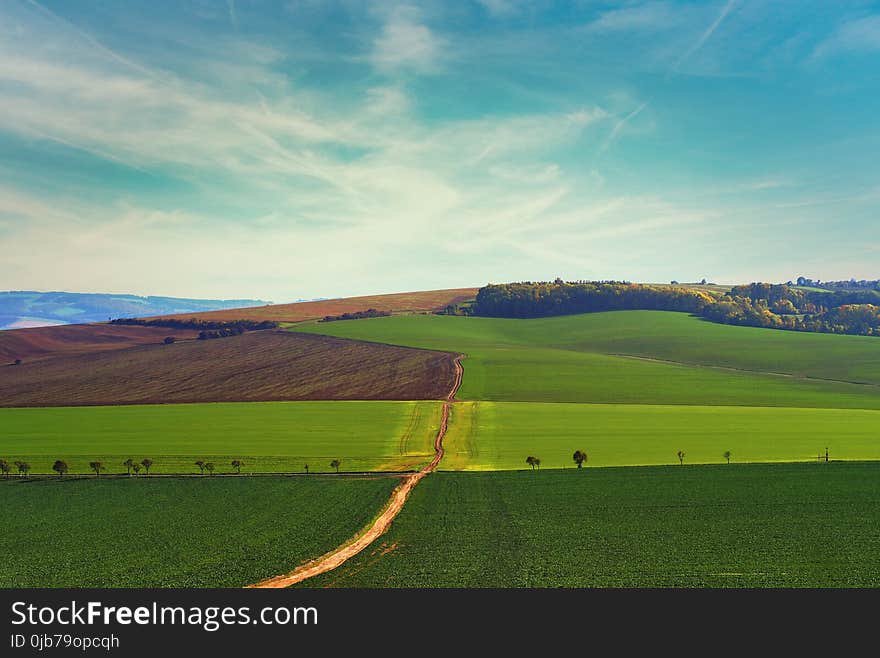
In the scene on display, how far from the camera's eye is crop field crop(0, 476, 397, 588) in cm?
2431

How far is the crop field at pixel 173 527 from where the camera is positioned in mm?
24312

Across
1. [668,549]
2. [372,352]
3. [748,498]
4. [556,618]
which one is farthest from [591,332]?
[556,618]

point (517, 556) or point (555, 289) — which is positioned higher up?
point (555, 289)

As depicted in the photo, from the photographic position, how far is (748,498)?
116 ft

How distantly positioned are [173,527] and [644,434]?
154ft

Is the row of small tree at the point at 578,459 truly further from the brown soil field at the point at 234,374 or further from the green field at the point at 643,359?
the brown soil field at the point at 234,374

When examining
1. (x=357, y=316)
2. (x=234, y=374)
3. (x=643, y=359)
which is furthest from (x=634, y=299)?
(x=234, y=374)

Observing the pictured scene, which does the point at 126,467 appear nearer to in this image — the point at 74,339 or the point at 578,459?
the point at 578,459

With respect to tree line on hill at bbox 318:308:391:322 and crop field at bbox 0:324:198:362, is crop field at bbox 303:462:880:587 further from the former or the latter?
tree line on hill at bbox 318:308:391:322

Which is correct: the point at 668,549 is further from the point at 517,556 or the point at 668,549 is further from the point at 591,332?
the point at 591,332

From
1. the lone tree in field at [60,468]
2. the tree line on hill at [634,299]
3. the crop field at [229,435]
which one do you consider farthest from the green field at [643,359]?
the lone tree in field at [60,468]

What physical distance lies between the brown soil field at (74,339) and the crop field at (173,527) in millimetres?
89709

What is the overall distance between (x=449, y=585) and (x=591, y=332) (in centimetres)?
12357

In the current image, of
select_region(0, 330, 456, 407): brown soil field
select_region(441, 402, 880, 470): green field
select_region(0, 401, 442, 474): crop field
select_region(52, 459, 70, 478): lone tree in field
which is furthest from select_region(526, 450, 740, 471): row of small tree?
select_region(52, 459, 70, 478): lone tree in field
